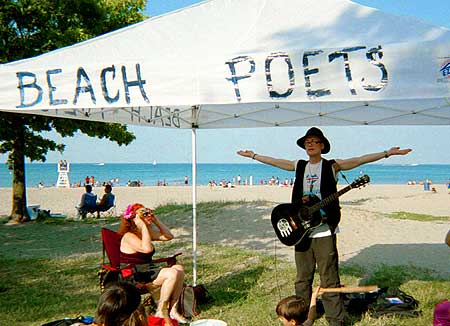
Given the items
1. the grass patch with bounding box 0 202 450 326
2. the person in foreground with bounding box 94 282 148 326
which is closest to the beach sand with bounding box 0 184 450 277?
the grass patch with bounding box 0 202 450 326

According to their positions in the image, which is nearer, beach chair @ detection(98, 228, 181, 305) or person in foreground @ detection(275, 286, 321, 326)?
person in foreground @ detection(275, 286, 321, 326)

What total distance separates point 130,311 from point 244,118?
3960mm

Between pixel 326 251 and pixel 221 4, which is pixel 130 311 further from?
pixel 221 4

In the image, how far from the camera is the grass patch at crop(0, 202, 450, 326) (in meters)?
4.79

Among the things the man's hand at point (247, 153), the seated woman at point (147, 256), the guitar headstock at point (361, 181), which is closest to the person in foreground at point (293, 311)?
the guitar headstock at point (361, 181)

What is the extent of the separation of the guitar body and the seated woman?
1.07 meters

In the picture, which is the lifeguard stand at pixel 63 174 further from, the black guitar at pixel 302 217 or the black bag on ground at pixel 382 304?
the black guitar at pixel 302 217

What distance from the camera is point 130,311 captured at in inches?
92.7

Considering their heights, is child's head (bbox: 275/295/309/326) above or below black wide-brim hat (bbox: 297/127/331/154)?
below

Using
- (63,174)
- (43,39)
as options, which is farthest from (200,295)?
(63,174)

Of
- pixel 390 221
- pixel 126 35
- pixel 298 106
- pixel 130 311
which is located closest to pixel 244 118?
pixel 298 106

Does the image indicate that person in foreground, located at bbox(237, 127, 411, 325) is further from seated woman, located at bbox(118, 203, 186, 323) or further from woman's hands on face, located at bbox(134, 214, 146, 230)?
woman's hands on face, located at bbox(134, 214, 146, 230)

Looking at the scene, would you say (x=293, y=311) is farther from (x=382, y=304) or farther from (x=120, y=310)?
(x=382, y=304)

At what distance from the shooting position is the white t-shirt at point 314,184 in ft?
13.5
